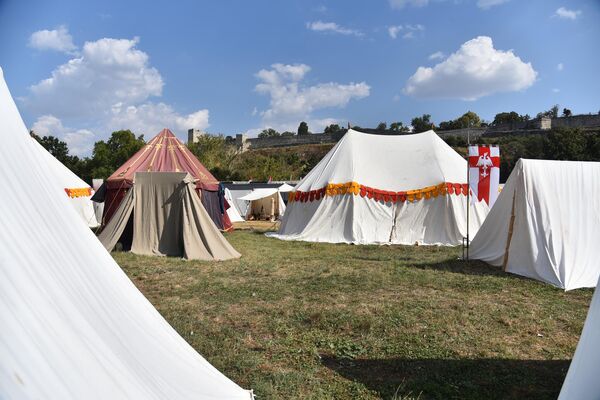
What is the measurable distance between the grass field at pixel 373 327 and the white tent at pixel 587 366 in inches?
35.5

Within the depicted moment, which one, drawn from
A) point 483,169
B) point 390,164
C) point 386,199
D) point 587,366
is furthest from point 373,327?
point 390,164

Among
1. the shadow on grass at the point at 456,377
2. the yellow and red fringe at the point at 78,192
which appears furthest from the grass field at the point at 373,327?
the yellow and red fringe at the point at 78,192

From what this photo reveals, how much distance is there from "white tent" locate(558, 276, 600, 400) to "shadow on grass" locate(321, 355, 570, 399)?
35.4 inches

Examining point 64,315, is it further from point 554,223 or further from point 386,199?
point 386,199

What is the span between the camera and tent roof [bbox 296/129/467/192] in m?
13.5

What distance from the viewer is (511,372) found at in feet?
10.9

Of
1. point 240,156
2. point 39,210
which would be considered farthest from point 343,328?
point 240,156

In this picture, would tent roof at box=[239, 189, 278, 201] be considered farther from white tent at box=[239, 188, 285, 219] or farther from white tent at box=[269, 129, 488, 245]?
white tent at box=[269, 129, 488, 245]

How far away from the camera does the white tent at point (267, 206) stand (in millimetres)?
24984

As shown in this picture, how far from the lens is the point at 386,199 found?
13.2 meters

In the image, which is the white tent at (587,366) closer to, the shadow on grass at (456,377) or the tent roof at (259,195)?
the shadow on grass at (456,377)

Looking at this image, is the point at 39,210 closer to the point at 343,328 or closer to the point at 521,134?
the point at 343,328

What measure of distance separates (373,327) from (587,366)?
8.22ft

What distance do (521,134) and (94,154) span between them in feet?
157
